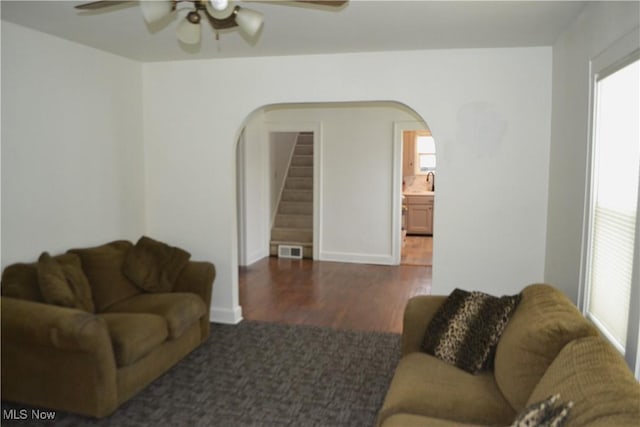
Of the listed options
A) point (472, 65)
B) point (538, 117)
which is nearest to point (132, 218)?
point (472, 65)

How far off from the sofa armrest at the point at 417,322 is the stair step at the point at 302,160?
20.8 ft

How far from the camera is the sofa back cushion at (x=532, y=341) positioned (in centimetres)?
212

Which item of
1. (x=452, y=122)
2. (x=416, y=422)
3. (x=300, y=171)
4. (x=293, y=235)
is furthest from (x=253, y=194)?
(x=416, y=422)

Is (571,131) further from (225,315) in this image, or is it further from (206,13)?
(225,315)

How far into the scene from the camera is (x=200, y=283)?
412 centimetres

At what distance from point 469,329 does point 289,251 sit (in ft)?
17.8

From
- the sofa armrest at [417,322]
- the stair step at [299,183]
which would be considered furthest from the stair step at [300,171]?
the sofa armrest at [417,322]

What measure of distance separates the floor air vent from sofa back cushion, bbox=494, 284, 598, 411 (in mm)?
5510

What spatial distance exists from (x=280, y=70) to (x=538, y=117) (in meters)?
2.20

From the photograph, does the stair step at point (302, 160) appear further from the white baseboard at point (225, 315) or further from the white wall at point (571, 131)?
the white wall at point (571, 131)

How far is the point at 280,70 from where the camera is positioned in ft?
14.5

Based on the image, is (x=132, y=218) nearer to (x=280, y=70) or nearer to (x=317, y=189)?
(x=280, y=70)
